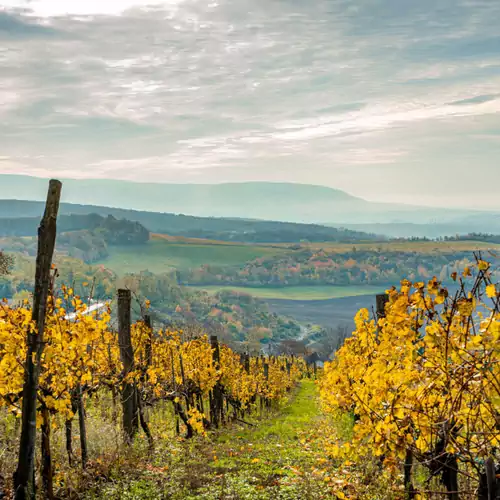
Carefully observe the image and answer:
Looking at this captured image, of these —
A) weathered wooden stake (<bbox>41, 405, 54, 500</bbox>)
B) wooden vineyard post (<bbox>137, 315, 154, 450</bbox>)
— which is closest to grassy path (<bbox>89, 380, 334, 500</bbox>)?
wooden vineyard post (<bbox>137, 315, 154, 450</bbox>)

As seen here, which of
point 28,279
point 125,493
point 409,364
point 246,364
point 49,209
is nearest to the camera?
point 409,364

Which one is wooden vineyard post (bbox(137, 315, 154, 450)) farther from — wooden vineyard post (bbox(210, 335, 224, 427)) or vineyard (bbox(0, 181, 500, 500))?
wooden vineyard post (bbox(210, 335, 224, 427))

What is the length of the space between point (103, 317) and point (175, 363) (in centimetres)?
1051

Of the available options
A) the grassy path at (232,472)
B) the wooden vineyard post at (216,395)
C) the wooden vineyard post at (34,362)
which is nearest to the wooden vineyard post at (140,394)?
the grassy path at (232,472)

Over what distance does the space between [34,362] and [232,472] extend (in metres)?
6.49

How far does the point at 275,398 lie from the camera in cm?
3350

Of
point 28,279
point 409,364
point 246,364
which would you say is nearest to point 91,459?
point 409,364

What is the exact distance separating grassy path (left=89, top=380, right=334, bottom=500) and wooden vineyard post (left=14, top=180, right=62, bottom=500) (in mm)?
2302

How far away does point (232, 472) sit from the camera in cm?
1132

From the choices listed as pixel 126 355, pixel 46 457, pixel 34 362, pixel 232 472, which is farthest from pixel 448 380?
pixel 126 355

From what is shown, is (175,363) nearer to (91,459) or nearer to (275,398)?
(91,459)

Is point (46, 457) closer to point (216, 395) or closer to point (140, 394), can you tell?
point (140, 394)

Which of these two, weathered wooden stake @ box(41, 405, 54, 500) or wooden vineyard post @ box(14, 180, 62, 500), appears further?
weathered wooden stake @ box(41, 405, 54, 500)

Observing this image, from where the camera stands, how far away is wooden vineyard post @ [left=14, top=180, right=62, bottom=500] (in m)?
6.21
